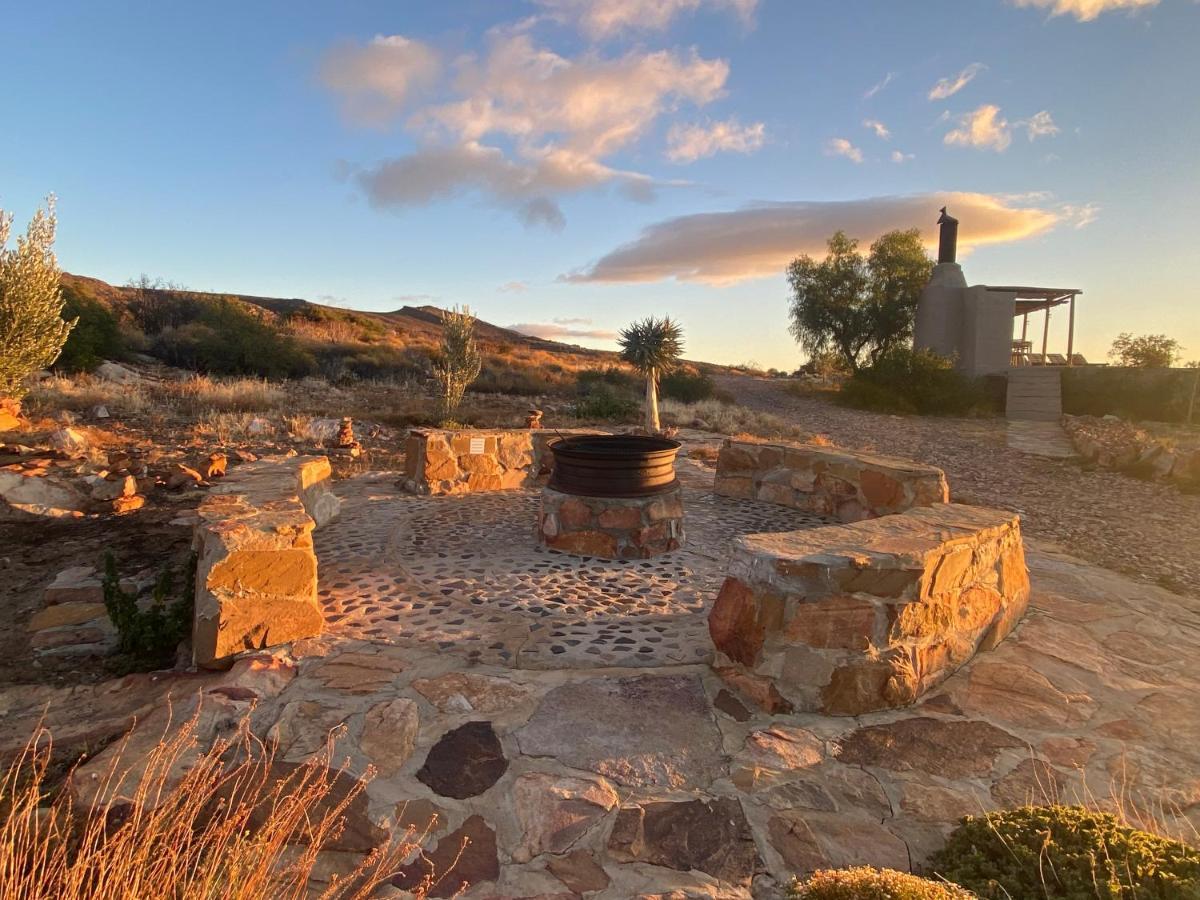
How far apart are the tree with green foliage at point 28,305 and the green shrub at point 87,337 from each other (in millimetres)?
4310

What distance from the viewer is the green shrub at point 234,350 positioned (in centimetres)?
1764

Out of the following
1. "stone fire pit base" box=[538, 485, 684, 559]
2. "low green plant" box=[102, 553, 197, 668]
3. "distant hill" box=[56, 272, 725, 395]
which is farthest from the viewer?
"distant hill" box=[56, 272, 725, 395]

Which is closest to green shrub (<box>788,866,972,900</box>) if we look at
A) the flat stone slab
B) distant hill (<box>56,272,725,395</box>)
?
the flat stone slab

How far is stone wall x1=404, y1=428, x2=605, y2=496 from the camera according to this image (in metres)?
7.25

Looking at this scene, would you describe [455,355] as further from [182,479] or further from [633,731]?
[633,731]

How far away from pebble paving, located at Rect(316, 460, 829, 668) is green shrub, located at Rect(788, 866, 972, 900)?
5.17 ft

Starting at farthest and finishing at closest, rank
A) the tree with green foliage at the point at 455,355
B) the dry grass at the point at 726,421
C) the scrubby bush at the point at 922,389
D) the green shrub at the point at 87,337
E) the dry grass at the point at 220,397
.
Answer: the scrubby bush at the point at 922,389 → the dry grass at the point at 726,421 → the green shrub at the point at 87,337 → the tree with green foliage at the point at 455,355 → the dry grass at the point at 220,397

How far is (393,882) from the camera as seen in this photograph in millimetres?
2010

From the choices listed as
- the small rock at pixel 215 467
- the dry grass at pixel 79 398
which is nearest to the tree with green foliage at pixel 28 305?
the dry grass at pixel 79 398

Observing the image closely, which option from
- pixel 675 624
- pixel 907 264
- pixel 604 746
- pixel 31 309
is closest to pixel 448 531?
pixel 675 624

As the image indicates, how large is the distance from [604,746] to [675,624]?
4.52 feet

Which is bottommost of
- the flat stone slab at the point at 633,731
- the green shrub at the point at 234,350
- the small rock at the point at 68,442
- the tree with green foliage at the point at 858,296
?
the flat stone slab at the point at 633,731

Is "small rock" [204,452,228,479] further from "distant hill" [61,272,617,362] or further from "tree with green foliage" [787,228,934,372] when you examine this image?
"tree with green foliage" [787,228,934,372]

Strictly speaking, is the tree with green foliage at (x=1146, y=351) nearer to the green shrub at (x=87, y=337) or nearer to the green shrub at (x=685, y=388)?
the green shrub at (x=685, y=388)
